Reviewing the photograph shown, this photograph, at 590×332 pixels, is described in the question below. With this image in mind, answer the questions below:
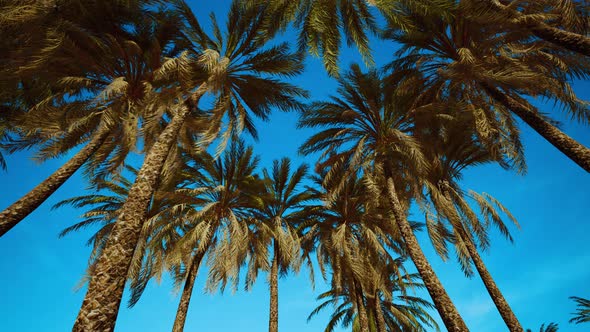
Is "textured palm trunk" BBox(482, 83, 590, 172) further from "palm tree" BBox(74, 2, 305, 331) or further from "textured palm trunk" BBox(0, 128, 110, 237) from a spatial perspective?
"textured palm trunk" BBox(0, 128, 110, 237)

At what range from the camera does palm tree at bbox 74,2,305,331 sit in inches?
205

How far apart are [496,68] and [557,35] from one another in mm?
1959

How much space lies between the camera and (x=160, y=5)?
9.82 m

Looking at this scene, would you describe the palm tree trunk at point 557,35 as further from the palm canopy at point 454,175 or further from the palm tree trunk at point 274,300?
the palm tree trunk at point 274,300

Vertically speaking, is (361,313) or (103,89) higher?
(103,89)

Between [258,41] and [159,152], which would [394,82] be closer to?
[258,41]

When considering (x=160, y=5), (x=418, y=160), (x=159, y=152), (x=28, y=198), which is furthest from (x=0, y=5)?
(x=418, y=160)

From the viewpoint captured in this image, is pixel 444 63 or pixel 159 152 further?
pixel 444 63

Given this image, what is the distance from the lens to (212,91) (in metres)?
9.10

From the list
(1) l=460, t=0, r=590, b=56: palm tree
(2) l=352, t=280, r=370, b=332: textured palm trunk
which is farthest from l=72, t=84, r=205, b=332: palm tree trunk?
(2) l=352, t=280, r=370, b=332: textured palm trunk

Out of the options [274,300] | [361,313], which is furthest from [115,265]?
[361,313]

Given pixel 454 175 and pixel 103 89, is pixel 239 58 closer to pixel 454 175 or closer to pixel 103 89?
pixel 103 89

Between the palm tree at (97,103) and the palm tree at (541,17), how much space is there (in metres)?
9.52

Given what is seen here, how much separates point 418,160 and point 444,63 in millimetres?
3791
